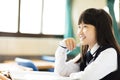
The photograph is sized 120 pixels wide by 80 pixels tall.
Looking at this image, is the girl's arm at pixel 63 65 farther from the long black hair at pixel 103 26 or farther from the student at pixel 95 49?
the long black hair at pixel 103 26

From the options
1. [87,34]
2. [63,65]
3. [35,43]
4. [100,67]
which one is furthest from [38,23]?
[100,67]

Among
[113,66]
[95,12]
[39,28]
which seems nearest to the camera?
[113,66]

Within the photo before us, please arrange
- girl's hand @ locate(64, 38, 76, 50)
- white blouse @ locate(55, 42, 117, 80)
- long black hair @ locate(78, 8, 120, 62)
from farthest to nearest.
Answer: girl's hand @ locate(64, 38, 76, 50) < long black hair @ locate(78, 8, 120, 62) < white blouse @ locate(55, 42, 117, 80)

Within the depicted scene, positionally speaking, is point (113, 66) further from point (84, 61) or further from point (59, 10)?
point (59, 10)

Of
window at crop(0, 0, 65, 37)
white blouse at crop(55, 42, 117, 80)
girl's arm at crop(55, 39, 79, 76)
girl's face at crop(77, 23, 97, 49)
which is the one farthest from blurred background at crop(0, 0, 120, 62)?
white blouse at crop(55, 42, 117, 80)

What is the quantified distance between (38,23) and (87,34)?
9.65 ft

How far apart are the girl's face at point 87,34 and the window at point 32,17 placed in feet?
9.03

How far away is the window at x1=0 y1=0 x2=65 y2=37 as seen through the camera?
422cm

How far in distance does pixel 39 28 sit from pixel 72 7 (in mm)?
741

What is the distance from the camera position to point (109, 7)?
4.25m

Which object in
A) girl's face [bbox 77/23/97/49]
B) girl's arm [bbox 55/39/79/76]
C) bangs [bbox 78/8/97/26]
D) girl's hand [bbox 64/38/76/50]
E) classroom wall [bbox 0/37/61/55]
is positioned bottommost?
classroom wall [bbox 0/37/61/55]

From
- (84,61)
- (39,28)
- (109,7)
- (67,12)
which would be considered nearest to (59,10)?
(67,12)

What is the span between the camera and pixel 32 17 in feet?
14.5

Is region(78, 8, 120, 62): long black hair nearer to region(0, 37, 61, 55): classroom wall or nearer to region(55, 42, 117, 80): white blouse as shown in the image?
region(55, 42, 117, 80): white blouse
